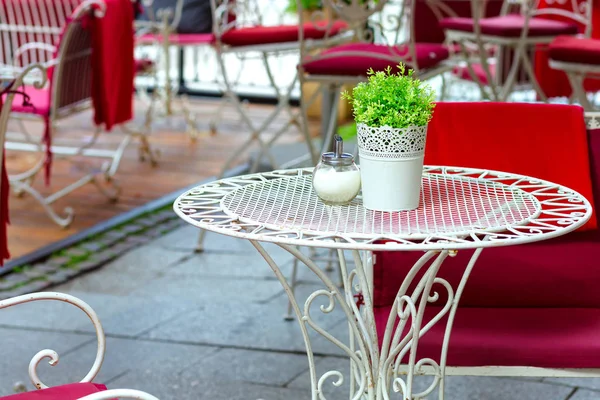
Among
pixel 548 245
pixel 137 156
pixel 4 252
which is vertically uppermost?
pixel 548 245

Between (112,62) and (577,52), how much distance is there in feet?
6.95

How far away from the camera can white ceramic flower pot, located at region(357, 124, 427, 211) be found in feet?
5.85

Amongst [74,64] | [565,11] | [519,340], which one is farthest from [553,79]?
[519,340]

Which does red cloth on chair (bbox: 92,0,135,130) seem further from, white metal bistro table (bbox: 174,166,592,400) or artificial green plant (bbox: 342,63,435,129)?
artificial green plant (bbox: 342,63,435,129)

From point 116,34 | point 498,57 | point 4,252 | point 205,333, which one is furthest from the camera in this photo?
point 498,57

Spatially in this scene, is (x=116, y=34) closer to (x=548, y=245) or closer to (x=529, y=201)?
(x=548, y=245)

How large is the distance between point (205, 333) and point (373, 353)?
144 cm

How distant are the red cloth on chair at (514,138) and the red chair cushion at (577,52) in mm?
1479

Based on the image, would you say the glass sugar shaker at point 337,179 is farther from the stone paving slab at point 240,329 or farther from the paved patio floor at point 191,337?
the stone paving slab at point 240,329

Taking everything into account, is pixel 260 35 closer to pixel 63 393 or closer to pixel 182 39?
pixel 63 393

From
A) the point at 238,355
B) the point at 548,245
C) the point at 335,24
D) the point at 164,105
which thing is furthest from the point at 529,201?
the point at 164,105

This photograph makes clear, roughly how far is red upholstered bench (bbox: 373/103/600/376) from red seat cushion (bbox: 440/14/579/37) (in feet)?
7.12

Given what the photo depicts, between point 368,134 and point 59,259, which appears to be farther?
point 59,259

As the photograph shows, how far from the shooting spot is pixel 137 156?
6.21m
